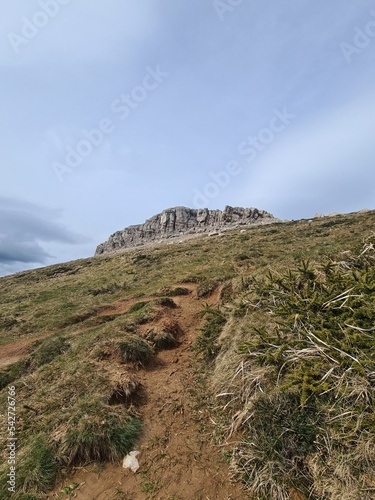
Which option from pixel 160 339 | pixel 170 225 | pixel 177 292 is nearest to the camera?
pixel 160 339

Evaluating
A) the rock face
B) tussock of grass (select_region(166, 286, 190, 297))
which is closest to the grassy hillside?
tussock of grass (select_region(166, 286, 190, 297))

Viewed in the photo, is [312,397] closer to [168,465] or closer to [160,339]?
[168,465]

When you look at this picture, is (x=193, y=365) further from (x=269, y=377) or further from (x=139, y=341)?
(x=269, y=377)

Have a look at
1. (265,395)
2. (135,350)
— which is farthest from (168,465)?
(135,350)

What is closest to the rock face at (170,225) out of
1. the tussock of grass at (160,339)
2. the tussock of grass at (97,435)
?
the tussock of grass at (160,339)

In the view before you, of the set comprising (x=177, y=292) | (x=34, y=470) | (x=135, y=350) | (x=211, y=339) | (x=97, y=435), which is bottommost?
(x=34, y=470)

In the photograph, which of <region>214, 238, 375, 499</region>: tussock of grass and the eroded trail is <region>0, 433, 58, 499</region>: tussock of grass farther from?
<region>214, 238, 375, 499</region>: tussock of grass

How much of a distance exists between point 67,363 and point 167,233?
139687mm

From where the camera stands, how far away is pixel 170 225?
497 ft

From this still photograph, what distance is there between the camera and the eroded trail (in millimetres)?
4098

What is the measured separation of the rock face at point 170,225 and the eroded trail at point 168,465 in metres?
126

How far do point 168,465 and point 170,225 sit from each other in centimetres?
14814

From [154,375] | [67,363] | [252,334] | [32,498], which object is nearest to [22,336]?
[67,363]

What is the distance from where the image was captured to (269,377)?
4973mm
